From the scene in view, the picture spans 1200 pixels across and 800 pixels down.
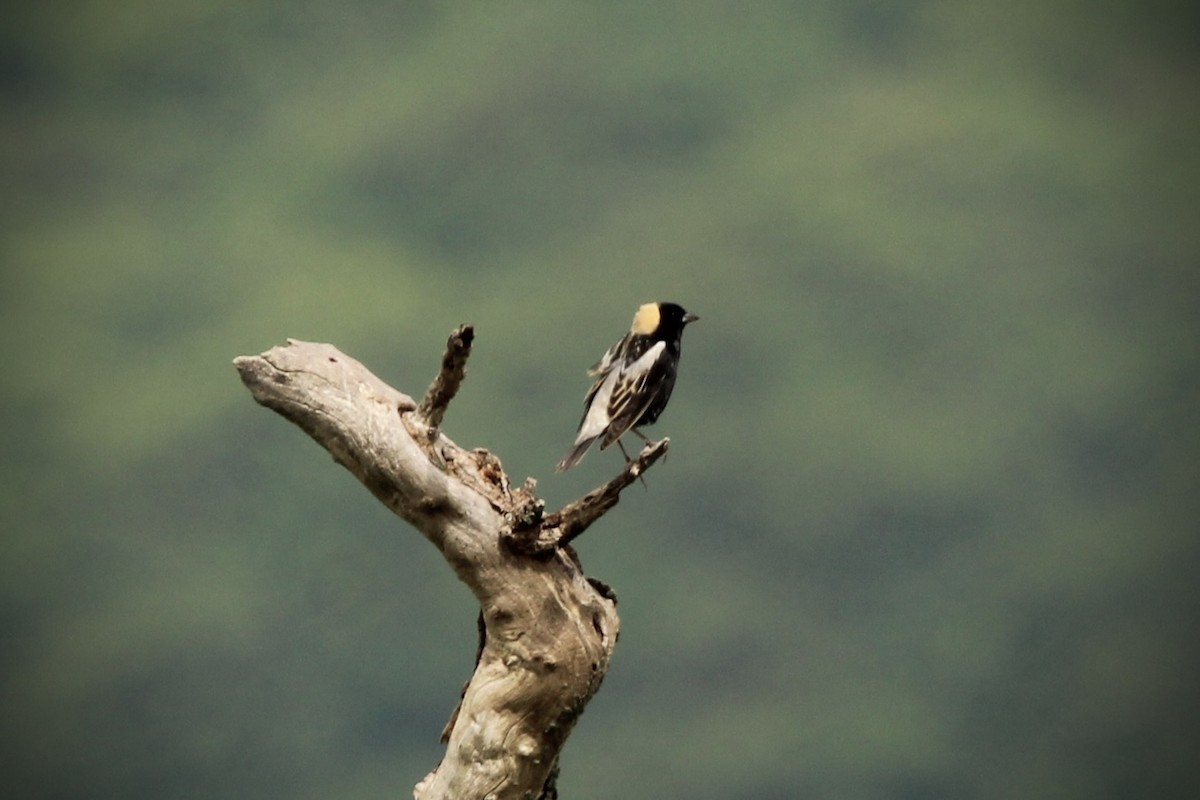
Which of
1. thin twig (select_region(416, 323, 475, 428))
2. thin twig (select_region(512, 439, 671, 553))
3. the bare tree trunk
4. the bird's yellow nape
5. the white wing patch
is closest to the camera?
thin twig (select_region(416, 323, 475, 428))

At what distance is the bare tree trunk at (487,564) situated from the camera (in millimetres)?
3443

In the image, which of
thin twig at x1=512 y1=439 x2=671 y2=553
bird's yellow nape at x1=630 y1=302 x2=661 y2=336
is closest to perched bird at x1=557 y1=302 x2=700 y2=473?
bird's yellow nape at x1=630 y1=302 x2=661 y2=336

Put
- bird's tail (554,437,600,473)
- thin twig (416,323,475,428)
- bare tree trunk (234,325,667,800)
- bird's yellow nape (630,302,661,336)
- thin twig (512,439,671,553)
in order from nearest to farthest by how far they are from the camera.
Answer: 1. thin twig (416,323,475,428)
2. thin twig (512,439,671,553)
3. bare tree trunk (234,325,667,800)
4. bird's tail (554,437,600,473)
5. bird's yellow nape (630,302,661,336)

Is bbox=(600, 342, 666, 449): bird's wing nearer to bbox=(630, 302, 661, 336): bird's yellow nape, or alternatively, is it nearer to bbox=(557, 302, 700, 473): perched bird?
bbox=(557, 302, 700, 473): perched bird

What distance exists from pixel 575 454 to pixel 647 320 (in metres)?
0.57

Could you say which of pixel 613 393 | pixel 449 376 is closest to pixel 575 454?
pixel 613 393

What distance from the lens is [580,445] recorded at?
3.76m

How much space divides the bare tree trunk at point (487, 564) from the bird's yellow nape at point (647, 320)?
2.39 feet

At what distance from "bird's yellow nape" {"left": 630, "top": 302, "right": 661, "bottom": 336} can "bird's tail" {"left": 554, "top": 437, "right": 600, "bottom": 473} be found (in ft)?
1.50

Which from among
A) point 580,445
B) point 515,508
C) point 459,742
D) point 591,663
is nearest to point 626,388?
point 580,445

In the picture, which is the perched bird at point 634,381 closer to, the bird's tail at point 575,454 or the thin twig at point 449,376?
the bird's tail at point 575,454

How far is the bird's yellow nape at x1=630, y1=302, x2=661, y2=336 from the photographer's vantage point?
409cm

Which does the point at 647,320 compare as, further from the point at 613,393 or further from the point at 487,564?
the point at 487,564

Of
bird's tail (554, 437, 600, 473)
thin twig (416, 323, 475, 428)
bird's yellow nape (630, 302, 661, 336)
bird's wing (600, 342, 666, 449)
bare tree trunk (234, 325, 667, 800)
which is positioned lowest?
bare tree trunk (234, 325, 667, 800)
